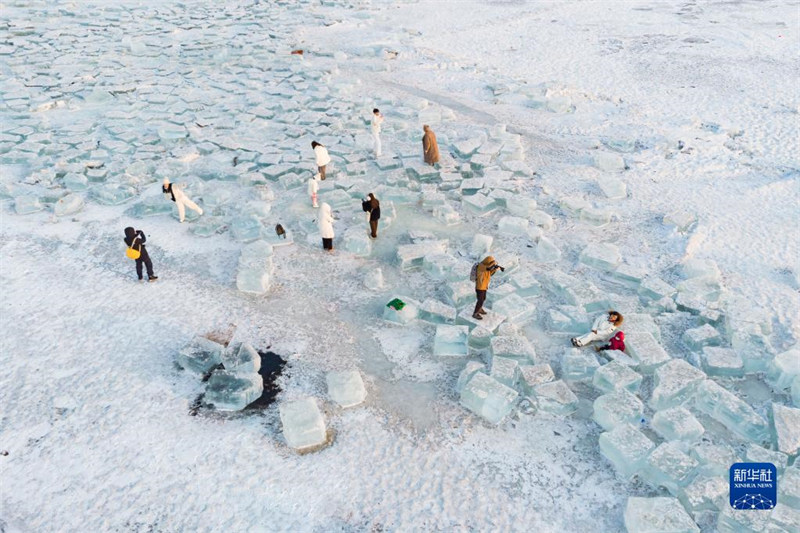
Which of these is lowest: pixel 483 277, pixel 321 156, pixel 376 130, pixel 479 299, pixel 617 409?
pixel 617 409

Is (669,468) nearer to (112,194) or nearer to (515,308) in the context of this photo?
(515,308)

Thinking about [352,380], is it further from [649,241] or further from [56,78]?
[56,78]

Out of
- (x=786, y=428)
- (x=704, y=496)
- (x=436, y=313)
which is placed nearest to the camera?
(x=704, y=496)

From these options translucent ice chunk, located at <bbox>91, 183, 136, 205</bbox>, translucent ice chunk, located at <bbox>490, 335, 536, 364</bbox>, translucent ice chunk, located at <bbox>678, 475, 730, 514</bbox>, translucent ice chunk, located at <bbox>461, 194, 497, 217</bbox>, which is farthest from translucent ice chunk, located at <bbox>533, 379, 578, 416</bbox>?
translucent ice chunk, located at <bbox>91, 183, 136, 205</bbox>

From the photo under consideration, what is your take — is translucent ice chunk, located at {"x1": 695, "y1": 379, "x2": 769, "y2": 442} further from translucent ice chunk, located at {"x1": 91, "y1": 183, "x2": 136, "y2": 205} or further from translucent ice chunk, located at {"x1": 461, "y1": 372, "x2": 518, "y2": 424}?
translucent ice chunk, located at {"x1": 91, "y1": 183, "x2": 136, "y2": 205}

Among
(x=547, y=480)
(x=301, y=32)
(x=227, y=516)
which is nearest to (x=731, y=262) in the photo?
(x=547, y=480)

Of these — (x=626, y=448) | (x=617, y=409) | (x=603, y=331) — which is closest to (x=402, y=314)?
(x=603, y=331)
